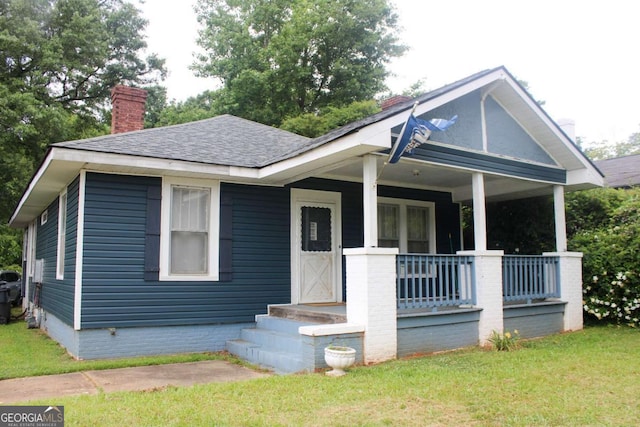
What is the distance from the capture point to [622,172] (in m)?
16.2

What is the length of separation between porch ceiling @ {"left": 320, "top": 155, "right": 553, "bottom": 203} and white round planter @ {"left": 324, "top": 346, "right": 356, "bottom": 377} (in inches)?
148

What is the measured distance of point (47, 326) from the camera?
1102 centimetres

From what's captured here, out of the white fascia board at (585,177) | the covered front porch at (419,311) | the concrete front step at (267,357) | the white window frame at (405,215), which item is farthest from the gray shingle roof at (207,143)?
the white fascia board at (585,177)

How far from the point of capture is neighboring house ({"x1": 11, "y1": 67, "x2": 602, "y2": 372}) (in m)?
7.34

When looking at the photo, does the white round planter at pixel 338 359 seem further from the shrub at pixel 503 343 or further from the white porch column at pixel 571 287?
the white porch column at pixel 571 287

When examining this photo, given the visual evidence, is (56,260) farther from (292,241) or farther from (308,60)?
(308,60)

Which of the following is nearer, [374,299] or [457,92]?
[374,299]

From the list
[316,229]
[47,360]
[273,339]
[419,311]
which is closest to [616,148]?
[316,229]

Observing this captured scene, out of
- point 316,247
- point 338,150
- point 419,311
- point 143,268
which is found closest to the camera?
point 338,150

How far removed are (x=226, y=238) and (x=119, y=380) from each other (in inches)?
120

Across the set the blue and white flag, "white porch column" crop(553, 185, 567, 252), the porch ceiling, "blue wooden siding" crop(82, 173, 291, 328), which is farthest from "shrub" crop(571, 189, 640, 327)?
"blue wooden siding" crop(82, 173, 291, 328)

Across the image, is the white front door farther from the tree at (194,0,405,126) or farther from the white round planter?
the tree at (194,0,405,126)

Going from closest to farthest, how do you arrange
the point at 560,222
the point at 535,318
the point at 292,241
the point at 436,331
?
the point at 436,331
the point at 535,318
the point at 292,241
the point at 560,222

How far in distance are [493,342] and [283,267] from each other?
3.74 m
